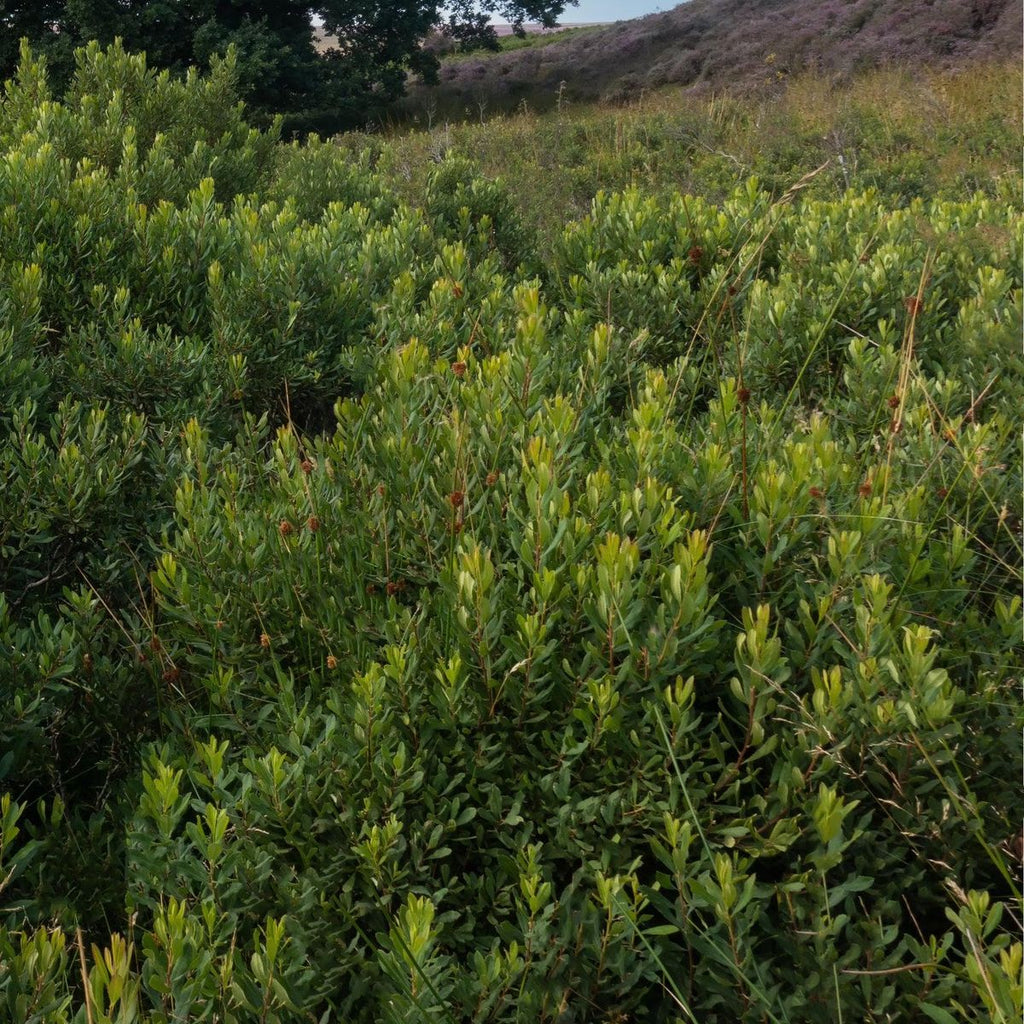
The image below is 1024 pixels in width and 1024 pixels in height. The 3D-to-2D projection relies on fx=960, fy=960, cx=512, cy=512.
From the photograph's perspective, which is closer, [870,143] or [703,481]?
[703,481]

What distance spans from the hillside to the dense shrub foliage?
670 inches

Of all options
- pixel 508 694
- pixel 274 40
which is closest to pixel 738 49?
pixel 274 40

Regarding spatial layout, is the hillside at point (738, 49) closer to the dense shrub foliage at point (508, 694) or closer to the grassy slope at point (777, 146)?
the grassy slope at point (777, 146)

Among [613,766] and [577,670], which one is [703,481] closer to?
[577,670]

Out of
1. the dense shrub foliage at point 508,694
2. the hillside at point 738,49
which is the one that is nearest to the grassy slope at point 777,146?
the hillside at point 738,49

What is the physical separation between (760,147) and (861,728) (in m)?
12.1

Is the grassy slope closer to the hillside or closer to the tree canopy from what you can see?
the hillside

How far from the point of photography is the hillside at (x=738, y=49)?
1828 cm

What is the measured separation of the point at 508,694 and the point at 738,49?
23.0m

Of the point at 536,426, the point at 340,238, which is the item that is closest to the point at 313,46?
the point at 340,238

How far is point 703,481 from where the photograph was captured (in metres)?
Result: 2.68

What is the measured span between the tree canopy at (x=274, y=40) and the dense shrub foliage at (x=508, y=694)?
16.4m

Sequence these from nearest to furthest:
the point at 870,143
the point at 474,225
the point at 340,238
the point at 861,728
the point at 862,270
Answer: the point at 861,728 → the point at 862,270 → the point at 340,238 → the point at 474,225 → the point at 870,143

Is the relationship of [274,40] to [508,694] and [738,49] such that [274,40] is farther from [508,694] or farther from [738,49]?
[508,694]
